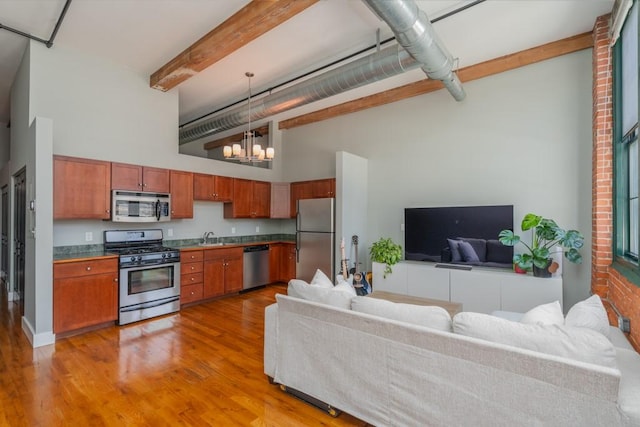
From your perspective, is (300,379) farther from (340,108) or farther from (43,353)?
(340,108)

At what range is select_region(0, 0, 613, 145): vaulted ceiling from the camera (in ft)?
9.96

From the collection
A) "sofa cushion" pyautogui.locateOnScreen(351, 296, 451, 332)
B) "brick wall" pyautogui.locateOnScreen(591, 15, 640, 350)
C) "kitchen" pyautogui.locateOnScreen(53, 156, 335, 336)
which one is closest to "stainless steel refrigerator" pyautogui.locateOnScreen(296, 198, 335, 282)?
"kitchen" pyautogui.locateOnScreen(53, 156, 335, 336)

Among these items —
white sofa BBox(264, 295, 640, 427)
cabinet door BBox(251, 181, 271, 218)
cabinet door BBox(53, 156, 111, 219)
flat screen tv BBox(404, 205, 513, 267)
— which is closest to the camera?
white sofa BBox(264, 295, 640, 427)

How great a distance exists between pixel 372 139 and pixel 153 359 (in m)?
4.51

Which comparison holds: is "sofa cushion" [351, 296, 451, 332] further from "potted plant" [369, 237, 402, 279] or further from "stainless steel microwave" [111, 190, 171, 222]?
"stainless steel microwave" [111, 190, 171, 222]

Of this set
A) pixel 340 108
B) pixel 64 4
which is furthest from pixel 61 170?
pixel 340 108

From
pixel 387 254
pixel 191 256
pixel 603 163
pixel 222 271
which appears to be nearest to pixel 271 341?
pixel 387 254

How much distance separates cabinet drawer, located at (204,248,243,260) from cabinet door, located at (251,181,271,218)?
931 millimetres

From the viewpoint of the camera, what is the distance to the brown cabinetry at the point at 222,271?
16.2 ft

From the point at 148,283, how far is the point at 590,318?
4.59 metres

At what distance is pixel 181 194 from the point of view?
4902 millimetres

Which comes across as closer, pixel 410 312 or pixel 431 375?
pixel 431 375

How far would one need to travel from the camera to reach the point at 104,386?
255cm

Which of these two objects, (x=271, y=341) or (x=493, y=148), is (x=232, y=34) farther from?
(x=493, y=148)
